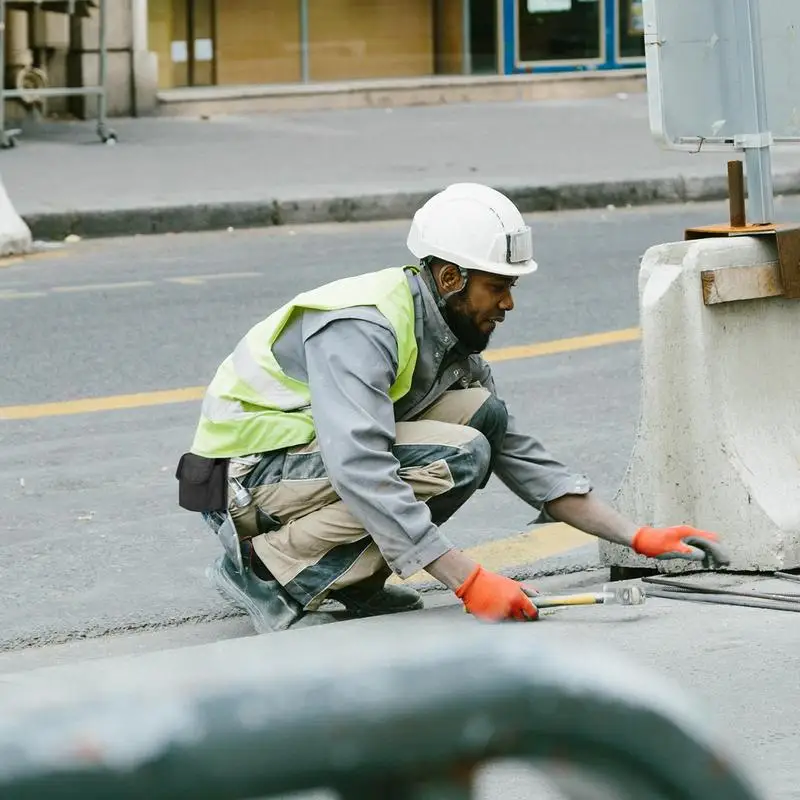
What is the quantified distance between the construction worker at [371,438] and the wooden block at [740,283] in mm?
Result: 560

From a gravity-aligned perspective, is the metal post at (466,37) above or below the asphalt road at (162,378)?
above

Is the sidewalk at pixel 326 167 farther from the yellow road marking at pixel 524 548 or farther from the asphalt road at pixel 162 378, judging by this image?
the yellow road marking at pixel 524 548

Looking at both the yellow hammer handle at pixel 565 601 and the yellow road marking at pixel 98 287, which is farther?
the yellow road marking at pixel 98 287

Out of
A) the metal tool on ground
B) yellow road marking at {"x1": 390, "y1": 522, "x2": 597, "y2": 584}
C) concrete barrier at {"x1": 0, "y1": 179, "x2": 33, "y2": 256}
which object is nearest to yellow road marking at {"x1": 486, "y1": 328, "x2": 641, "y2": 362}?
yellow road marking at {"x1": 390, "y1": 522, "x2": 597, "y2": 584}

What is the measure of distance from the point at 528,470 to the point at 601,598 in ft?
1.35

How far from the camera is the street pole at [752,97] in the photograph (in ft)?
15.2

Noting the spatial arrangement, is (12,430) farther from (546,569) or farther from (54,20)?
(54,20)

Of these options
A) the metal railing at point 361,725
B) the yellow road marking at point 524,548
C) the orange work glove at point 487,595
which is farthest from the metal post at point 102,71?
the metal railing at point 361,725

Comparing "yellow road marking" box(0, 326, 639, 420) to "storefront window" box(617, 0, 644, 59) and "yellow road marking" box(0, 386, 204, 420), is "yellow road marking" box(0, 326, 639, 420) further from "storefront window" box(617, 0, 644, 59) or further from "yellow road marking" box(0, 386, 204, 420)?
"storefront window" box(617, 0, 644, 59)

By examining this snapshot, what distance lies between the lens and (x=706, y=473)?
14.7 ft

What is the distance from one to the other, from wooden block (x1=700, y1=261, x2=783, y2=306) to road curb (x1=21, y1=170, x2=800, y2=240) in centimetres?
724

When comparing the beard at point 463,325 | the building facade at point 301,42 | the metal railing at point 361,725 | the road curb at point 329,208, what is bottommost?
the metal railing at point 361,725

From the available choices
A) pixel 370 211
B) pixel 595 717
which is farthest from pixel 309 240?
pixel 595 717

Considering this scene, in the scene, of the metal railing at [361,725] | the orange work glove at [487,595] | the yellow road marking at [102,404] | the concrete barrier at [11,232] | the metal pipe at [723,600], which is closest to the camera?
the metal railing at [361,725]
